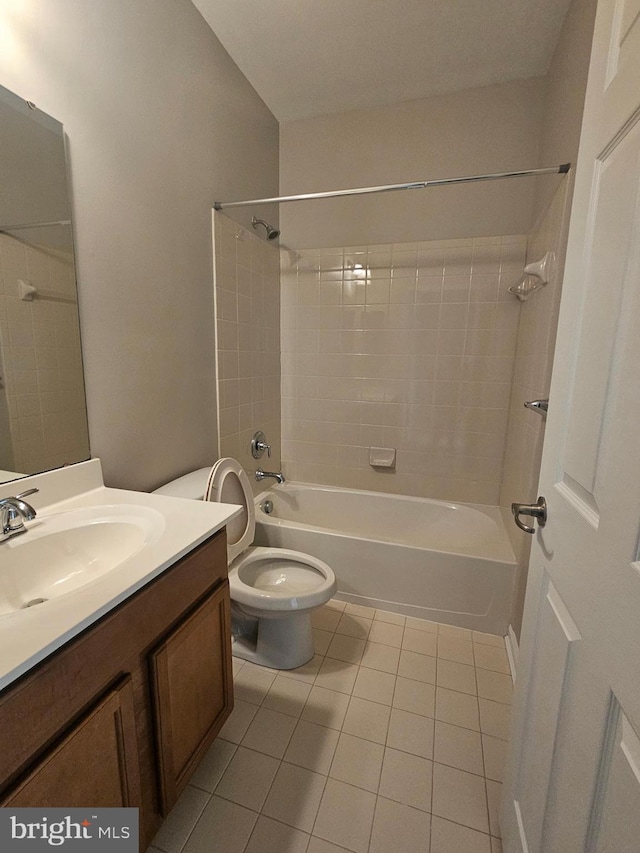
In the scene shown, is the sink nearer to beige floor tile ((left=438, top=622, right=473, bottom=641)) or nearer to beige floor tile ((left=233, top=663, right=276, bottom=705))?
beige floor tile ((left=233, top=663, right=276, bottom=705))

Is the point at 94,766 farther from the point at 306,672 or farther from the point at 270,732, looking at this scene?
the point at 306,672

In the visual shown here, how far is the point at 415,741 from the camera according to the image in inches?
51.7

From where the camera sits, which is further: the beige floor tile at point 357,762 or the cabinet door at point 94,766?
the beige floor tile at point 357,762

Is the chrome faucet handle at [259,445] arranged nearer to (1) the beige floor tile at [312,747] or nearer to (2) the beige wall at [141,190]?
(2) the beige wall at [141,190]

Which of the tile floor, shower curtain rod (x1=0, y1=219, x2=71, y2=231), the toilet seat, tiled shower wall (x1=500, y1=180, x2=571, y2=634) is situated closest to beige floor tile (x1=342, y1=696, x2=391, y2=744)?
the tile floor

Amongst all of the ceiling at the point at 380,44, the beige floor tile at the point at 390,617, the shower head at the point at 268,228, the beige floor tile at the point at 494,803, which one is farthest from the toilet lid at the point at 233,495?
the ceiling at the point at 380,44

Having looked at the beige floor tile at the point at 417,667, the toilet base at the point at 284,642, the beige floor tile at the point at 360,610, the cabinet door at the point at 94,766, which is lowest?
the beige floor tile at the point at 360,610

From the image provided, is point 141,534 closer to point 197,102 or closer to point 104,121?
point 104,121

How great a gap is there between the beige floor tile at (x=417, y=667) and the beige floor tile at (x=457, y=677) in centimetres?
3

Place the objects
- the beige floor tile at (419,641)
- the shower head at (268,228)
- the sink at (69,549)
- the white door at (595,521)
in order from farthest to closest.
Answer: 1. the shower head at (268,228)
2. the beige floor tile at (419,641)
3. the sink at (69,549)
4. the white door at (595,521)

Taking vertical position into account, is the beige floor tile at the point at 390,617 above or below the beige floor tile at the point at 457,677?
below

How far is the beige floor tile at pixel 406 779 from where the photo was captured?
1.14m

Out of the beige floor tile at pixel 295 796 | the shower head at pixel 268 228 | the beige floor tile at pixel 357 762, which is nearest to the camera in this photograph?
the beige floor tile at pixel 295 796

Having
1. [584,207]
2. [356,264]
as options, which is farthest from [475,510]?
[584,207]
